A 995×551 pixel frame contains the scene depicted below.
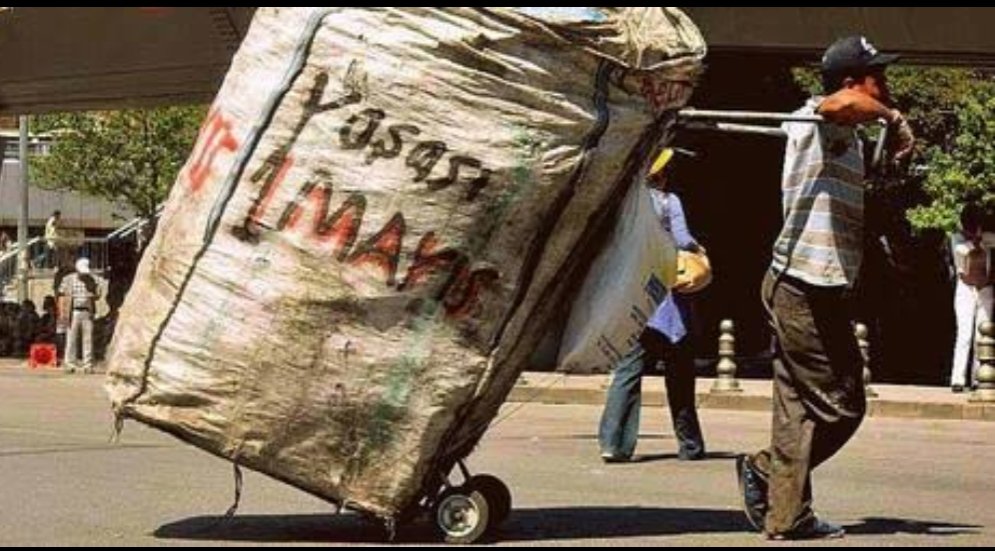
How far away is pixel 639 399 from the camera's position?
35.9ft

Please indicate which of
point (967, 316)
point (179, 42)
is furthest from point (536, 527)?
point (179, 42)

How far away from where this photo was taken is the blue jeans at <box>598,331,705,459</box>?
10.8 meters

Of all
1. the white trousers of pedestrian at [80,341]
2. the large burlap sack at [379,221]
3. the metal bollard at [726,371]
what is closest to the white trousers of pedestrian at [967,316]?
the metal bollard at [726,371]

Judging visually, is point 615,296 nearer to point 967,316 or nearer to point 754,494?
point 754,494

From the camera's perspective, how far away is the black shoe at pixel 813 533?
7.03 meters

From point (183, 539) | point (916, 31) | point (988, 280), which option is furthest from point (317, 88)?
point (916, 31)

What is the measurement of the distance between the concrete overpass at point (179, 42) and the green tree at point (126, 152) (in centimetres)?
1210

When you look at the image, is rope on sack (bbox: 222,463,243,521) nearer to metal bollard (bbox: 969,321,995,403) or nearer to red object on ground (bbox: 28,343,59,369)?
metal bollard (bbox: 969,321,995,403)

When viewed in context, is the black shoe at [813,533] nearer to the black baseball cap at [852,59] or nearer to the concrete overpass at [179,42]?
the black baseball cap at [852,59]

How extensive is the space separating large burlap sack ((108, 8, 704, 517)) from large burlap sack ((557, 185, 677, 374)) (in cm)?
16

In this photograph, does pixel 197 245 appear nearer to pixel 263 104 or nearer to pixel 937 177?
pixel 263 104

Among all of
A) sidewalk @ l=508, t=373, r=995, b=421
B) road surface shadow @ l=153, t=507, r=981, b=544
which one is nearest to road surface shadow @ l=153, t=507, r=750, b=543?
road surface shadow @ l=153, t=507, r=981, b=544

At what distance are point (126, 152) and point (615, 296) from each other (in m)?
33.4

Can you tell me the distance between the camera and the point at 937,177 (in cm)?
2358
